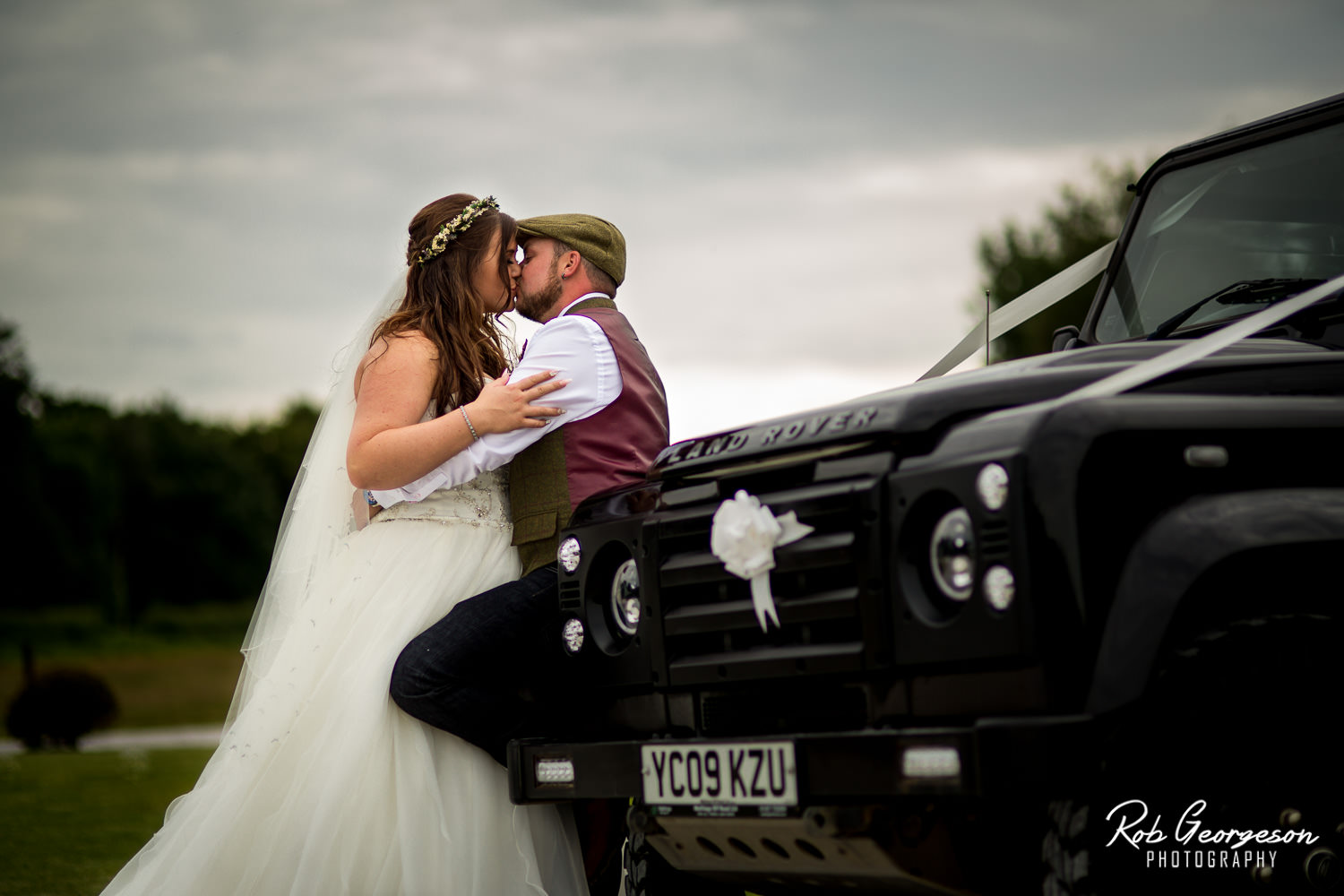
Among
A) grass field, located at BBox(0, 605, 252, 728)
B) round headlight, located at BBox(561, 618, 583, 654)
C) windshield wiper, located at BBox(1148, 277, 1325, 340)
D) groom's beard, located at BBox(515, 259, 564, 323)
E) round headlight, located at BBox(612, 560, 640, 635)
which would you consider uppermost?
groom's beard, located at BBox(515, 259, 564, 323)

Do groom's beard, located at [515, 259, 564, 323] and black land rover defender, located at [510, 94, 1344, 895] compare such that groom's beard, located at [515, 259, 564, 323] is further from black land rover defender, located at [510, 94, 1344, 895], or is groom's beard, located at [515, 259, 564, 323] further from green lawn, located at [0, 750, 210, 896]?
green lawn, located at [0, 750, 210, 896]

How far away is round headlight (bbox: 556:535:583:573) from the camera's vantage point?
3.95 m

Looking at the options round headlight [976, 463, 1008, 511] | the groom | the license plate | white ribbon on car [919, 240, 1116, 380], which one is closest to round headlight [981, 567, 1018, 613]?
round headlight [976, 463, 1008, 511]

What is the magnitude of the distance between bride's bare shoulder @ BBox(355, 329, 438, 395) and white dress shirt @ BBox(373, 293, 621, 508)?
0.39m

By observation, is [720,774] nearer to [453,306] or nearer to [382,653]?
[382,653]

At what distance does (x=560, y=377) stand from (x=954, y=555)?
1935mm

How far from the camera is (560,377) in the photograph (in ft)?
14.5

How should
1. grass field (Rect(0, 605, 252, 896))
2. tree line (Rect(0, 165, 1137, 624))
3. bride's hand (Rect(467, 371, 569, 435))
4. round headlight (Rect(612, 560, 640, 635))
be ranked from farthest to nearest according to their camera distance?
1. tree line (Rect(0, 165, 1137, 624))
2. grass field (Rect(0, 605, 252, 896))
3. bride's hand (Rect(467, 371, 569, 435))
4. round headlight (Rect(612, 560, 640, 635))

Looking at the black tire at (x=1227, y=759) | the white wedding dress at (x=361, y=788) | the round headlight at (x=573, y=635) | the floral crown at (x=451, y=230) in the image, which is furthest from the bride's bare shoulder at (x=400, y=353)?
the black tire at (x=1227, y=759)

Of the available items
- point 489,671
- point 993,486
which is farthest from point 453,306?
point 993,486

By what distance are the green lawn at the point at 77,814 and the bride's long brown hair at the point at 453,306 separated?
286 cm

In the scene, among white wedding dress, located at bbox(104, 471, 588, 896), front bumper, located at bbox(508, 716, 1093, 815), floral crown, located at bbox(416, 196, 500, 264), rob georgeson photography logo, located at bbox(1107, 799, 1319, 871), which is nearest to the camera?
front bumper, located at bbox(508, 716, 1093, 815)

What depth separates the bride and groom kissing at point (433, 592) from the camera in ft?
13.7

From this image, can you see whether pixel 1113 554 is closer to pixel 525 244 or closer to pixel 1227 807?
pixel 1227 807
